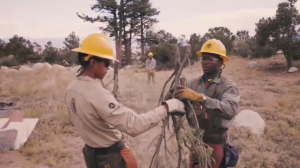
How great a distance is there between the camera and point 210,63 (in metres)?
2.79

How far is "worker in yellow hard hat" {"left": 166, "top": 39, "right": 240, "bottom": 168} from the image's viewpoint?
2.38 meters

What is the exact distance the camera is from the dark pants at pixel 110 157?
2.10 meters

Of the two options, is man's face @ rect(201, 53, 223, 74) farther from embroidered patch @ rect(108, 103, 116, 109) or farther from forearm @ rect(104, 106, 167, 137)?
embroidered patch @ rect(108, 103, 116, 109)

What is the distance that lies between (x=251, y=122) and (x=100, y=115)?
5.31m

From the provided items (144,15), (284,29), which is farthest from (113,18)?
(284,29)

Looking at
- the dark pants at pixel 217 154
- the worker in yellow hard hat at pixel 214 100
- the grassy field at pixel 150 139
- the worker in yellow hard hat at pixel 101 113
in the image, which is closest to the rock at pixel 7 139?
the grassy field at pixel 150 139

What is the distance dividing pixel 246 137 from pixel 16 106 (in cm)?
750

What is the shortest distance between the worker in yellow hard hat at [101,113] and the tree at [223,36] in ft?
100

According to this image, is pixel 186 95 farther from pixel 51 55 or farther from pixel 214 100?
pixel 51 55

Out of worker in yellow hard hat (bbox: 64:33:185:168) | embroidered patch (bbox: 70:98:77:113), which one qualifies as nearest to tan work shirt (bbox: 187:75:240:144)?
worker in yellow hard hat (bbox: 64:33:185:168)

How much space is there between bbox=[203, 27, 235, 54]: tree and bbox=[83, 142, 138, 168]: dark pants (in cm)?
3058

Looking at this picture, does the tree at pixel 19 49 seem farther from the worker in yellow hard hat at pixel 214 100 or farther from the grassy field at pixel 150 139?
the worker in yellow hard hat at pixel 214 100

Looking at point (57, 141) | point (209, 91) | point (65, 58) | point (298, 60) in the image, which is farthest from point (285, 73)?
point (65, 58)

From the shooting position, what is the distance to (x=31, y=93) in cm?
1184
